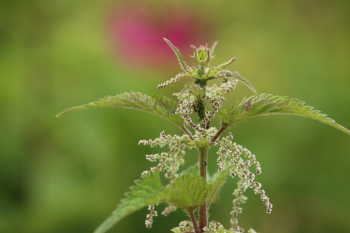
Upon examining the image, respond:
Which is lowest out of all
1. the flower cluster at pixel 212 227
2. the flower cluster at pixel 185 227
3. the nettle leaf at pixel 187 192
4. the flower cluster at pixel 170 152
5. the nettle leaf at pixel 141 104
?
the flower cluster at pixel 212 227

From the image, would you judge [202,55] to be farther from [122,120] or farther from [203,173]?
[122,120]

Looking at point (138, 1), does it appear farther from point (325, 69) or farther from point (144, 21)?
point (325, 69)

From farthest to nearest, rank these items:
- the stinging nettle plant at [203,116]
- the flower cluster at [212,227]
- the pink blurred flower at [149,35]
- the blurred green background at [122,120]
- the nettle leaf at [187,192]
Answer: the pink blurred flower at [149,35], the blurred green background at [122,120], the flower cluster at [212,227], the stinging nettle plant at [203,116], the nettle leaf at [187,192]

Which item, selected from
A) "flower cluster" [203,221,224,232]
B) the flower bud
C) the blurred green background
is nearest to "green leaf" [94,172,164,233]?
"flower cluster" [203,221,224,232]

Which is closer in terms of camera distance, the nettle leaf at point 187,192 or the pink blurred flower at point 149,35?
the nettle leaf at point 187,192

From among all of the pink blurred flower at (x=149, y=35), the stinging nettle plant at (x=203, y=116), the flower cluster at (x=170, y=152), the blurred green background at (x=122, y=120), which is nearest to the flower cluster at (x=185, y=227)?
the stinging nettle plant at (x=203, y=116)

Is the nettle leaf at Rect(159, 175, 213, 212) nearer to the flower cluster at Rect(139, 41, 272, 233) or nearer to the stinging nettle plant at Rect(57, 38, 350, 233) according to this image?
the stinging nettle plant at Rect(57, 38, 350, 233)

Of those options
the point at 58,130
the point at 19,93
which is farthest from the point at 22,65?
the point at 58,130

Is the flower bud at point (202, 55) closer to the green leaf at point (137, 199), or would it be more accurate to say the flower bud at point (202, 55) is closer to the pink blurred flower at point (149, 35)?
the green leaf at point (137, 199)

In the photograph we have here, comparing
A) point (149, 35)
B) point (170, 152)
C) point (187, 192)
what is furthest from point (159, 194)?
point (149, 35)
